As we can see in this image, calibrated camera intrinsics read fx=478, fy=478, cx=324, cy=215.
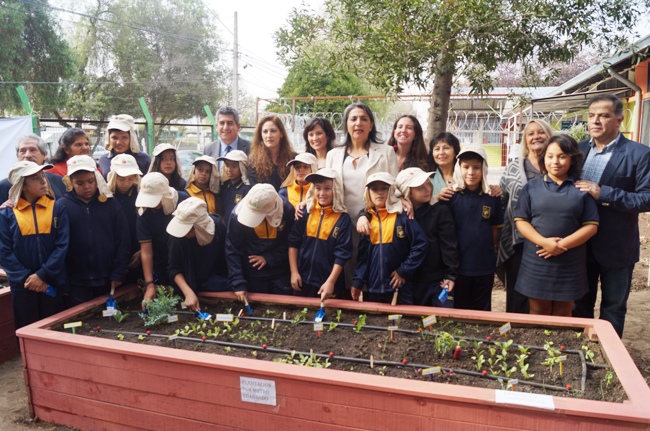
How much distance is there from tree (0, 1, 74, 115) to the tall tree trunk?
62.9 ft

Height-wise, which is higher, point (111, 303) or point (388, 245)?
point (388, 245)

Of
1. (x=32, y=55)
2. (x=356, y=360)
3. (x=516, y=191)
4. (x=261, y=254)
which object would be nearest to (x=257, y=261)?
(x=261, y=254)

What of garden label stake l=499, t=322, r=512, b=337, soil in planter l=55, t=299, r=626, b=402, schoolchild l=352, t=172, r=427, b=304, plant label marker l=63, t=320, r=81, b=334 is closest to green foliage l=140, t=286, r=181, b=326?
soil in planter l=55, t=299, r=626, b=402

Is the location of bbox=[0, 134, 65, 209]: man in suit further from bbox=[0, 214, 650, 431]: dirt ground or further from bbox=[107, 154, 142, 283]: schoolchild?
bbox=[0, 214, 650, 431]: dirt ground

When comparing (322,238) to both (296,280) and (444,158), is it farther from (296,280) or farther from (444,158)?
(444,158)

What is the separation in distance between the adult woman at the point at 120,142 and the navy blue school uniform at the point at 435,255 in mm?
2635

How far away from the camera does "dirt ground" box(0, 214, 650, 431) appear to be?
3.03m

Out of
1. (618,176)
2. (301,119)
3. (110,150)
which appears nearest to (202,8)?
(301,119)

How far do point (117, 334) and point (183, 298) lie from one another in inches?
24.5

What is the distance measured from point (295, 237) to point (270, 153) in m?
0.95

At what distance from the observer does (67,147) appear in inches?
167

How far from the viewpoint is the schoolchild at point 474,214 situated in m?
3.40

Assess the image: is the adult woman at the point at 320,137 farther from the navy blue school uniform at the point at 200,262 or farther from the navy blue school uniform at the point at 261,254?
the navy blue school uniform at the point at 200,262

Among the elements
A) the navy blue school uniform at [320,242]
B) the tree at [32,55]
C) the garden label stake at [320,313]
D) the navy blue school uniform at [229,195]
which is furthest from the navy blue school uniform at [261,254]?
the tree at [32,55]
